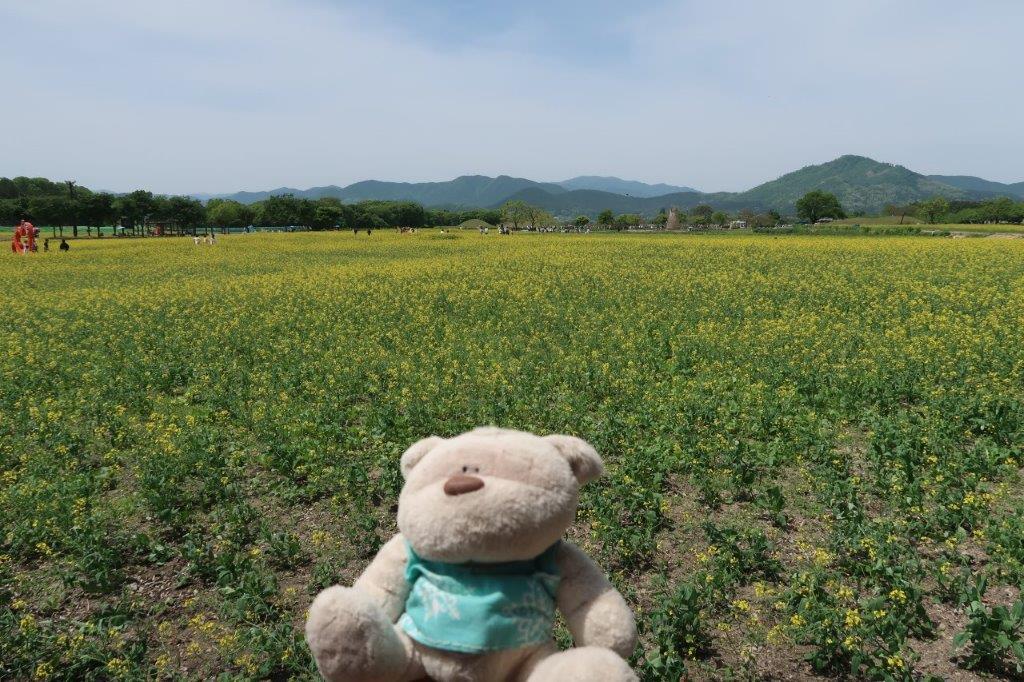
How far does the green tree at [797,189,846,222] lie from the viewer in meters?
131

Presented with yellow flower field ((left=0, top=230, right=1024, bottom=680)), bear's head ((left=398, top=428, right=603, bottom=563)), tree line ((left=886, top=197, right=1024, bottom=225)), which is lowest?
yellow flower field ((left=0, top=230, right=1024, bottom=680))

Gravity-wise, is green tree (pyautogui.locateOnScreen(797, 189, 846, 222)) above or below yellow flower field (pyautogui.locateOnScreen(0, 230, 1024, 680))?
above

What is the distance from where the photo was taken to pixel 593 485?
6148 millimetres

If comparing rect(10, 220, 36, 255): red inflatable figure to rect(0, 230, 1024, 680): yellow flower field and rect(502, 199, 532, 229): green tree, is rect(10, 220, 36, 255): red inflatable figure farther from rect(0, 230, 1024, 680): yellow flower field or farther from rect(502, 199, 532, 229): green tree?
rect(502, 199, 532, 229): green tree

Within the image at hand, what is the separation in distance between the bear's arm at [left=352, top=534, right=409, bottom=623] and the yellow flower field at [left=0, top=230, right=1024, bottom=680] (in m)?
1.51

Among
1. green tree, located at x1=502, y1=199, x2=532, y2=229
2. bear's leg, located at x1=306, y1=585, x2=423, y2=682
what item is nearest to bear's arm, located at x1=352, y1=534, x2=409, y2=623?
bear's leg, located at x1=306, y1=585, x2=423, y2=682

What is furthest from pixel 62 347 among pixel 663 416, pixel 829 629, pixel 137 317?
pixel 829 629

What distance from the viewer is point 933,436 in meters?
6.86

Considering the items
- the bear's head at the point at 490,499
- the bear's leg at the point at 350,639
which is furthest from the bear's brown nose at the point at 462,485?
the bear's leg at the point at 350,639

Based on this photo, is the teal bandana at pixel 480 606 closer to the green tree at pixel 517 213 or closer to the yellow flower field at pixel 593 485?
the yellow flower field at pixel 593 485

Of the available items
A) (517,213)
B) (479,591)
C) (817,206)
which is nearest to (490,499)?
(479,591)

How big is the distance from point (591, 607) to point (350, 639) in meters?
1.04

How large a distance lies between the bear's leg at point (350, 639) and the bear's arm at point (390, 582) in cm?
22

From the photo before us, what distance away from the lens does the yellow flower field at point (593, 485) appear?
13.4 ft
